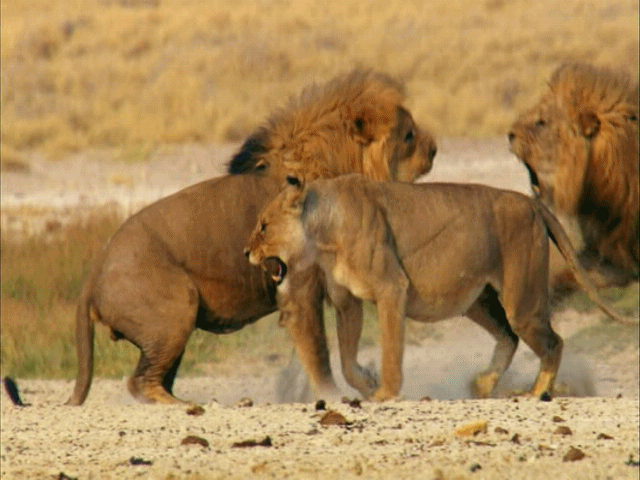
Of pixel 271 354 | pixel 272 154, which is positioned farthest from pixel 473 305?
pixel 271 354

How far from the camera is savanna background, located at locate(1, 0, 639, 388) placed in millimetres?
14094

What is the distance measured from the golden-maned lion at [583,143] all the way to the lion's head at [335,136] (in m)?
0.90

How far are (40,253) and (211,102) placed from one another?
60.1ft

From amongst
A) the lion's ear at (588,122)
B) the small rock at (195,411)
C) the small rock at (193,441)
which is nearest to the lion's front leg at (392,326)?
the small rock at (195,411)

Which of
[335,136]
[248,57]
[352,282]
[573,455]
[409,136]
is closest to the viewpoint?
[573,455]

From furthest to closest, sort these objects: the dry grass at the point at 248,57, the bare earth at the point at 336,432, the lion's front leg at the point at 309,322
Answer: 1. the dry grass at the point at 248,57
2. the lion's front leg at the point at 309,322
3. the bare earth at the point at 336,432

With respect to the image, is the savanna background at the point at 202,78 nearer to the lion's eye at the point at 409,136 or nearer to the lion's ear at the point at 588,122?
the lion's ear at the point at 588,122

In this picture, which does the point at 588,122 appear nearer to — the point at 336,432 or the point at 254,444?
the point at 336,432

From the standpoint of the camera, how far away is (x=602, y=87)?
11383 mm

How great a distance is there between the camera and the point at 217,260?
10258mm

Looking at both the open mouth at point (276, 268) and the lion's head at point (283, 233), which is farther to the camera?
the open mouth at point (276, 268)

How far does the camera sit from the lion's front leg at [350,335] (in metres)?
9.89

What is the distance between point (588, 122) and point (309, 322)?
2.26m

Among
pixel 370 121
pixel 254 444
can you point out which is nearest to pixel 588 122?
pixel 370 121
